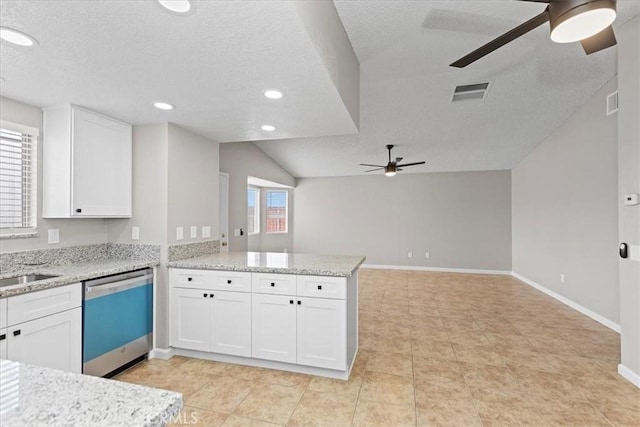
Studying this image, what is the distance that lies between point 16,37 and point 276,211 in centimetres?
661

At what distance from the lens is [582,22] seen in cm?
141

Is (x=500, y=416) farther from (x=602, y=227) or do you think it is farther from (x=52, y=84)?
(x=52, y=84)

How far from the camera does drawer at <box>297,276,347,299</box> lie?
7.85ft

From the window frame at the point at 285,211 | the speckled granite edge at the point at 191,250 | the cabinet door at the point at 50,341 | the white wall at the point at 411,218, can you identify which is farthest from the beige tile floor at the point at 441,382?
the window frame at the point at 285,211

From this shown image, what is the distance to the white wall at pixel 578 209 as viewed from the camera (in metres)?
3.52

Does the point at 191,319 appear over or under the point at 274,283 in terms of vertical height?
under

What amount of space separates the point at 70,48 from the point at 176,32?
2.18 ft

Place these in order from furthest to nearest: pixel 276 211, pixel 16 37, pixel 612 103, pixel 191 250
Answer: pixel 276 211
pixel 612 103
pixel 191 250
pixel 16 37

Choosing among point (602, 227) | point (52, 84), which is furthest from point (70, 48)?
point (602, 227)

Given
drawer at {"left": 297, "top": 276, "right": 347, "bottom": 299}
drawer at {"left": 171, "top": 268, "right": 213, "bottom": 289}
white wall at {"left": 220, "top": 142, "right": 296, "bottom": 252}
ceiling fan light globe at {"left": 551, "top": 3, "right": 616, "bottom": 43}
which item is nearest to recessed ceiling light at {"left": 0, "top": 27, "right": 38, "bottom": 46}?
drawer at {"left": 171, "top": 268, "right": 213, "bottom": 289}

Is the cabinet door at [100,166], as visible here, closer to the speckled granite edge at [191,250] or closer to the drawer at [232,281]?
the speckled granite edge at [191,250]

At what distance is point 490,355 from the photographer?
2877 millimetres

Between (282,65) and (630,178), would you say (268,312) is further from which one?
(630,178)

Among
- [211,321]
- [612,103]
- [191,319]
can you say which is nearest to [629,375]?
[612,103]
